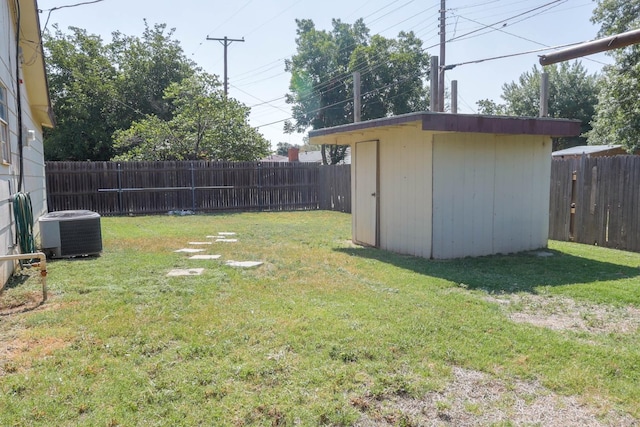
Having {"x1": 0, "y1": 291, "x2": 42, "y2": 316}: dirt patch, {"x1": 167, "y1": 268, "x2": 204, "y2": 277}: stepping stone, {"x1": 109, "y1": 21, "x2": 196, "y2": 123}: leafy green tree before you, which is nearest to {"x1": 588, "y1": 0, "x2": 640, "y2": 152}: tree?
{"x1": 167, "y1": 268, "x2": 204, "y2": 277}: stepping stone

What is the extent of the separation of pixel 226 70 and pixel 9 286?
78.2ft

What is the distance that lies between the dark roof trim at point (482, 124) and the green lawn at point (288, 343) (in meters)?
1.93

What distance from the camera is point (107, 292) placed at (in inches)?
191

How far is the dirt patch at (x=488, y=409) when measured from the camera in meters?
2.44

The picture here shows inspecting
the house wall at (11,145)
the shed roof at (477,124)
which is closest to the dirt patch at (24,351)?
the house wall at (11,145)

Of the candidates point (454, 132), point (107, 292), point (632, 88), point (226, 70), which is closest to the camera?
point (107, 292)

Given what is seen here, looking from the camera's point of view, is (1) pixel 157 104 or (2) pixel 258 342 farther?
(1) pixel 157 104

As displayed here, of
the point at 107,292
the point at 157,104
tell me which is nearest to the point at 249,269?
the point at 107,292

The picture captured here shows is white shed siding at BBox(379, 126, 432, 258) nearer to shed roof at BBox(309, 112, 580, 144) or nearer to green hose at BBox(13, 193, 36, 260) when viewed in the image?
shed roof at BBox(309, 112, 580, 144)

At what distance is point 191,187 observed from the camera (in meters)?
15.9

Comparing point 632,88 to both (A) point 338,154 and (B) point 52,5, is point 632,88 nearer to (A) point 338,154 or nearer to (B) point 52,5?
(B) point 52,5

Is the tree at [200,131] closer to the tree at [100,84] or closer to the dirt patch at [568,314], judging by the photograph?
the tree at [100,84]

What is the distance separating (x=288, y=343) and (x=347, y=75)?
26.8 m

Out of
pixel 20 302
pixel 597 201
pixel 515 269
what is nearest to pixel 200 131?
pixel 597 201
